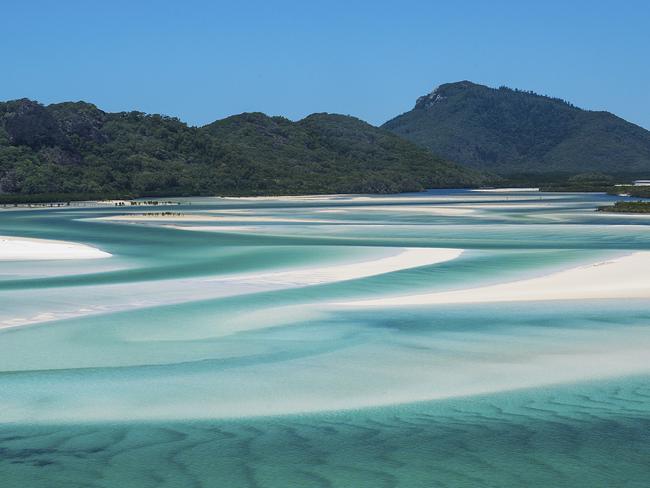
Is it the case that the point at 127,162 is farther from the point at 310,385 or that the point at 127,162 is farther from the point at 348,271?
the point at 310,385

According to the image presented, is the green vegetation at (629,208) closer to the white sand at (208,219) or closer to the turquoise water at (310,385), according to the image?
the white sand at (208,219)

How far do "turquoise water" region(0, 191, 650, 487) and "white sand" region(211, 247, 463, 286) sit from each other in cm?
28

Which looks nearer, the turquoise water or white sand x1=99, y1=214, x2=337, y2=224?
the turquoise water

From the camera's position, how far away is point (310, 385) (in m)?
14.1

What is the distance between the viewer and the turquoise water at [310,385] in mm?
10391

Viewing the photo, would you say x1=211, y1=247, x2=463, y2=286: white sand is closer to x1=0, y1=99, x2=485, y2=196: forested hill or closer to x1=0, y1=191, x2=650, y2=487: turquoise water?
x1=0, y1=191, x2=650, y2=487: turquoise water

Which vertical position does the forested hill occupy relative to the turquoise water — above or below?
above

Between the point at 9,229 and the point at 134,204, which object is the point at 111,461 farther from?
Answer: the point at 134,204

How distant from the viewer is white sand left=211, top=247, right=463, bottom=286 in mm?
27131

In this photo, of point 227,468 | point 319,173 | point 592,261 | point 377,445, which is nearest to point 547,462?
point 377,445

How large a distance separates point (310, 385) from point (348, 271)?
1520 cm

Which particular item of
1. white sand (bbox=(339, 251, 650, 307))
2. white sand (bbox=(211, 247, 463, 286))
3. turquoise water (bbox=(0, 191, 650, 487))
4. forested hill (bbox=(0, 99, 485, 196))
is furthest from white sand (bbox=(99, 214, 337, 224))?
forested hill (bbox=(0, 99, 485, 196))

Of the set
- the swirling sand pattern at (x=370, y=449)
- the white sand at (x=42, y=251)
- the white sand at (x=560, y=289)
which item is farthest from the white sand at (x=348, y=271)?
the swirling sand pattern at (x=370, y=449)

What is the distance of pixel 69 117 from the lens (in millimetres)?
161375
